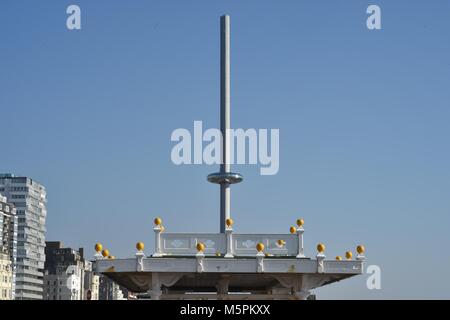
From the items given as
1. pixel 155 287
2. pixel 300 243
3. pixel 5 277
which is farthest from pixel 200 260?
pixel 5 277

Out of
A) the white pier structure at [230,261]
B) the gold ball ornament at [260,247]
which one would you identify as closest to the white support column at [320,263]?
the white pier structure at [230,261]

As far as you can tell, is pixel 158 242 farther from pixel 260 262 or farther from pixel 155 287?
pixel 260 262

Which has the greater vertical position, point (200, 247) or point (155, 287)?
point (200, 247)

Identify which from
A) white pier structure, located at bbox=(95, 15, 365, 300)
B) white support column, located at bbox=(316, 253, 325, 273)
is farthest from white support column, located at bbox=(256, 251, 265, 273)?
white support column, located at bbox=(316, 253, 325, 273)

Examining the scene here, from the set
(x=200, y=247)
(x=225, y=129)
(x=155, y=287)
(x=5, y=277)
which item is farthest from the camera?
(x=5, y=277)

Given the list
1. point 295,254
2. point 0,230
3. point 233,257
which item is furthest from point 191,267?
point 0,230

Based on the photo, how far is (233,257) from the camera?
85.8 ft

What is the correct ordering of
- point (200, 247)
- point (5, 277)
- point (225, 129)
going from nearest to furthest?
point (200, 247) → point (225, 129) → point (5, 277)

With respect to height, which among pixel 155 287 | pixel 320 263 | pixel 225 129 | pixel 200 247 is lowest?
pixel 155 287

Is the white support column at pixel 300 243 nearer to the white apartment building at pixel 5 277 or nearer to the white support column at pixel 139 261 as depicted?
the white support column at pixel 139 261
